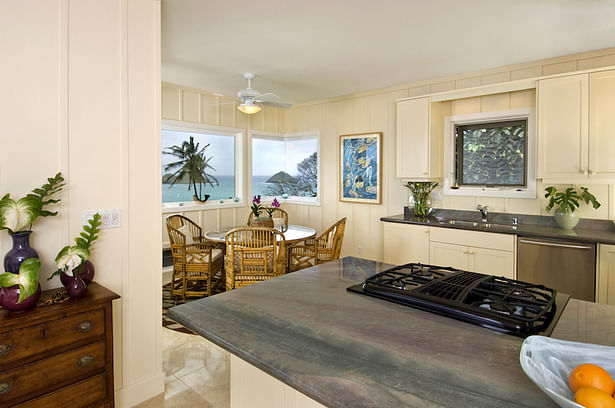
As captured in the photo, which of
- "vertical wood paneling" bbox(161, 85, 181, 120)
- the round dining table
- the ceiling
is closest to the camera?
the ceiling

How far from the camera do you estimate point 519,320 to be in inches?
44.9

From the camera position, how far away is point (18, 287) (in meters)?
1.65

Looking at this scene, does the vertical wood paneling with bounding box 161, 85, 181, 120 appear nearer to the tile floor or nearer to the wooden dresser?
the tile floor

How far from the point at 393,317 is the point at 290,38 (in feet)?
9.19

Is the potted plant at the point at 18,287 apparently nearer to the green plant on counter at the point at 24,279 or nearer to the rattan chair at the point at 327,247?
the green plant on counter at the point at 24,279

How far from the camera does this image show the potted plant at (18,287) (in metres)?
1.63

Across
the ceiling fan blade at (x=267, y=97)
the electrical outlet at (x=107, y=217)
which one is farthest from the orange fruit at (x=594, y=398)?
the ceiling fan blade at (x=267, y=97)

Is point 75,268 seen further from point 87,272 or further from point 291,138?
point 291,138

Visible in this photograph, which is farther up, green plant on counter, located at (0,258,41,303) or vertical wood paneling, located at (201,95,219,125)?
Answer: vertical wood paneling, located at (201,95,219,125)

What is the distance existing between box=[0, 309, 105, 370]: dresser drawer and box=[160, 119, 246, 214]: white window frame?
124 inches

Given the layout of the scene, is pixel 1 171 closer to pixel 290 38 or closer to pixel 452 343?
pixel 452 343

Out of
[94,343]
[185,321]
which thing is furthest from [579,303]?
[94,343]

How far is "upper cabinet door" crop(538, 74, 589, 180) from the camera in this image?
335cm

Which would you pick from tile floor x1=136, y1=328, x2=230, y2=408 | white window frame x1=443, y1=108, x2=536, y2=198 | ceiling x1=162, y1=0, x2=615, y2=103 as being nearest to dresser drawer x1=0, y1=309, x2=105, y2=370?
tile floor x1=136, y1=328, x2=230, y2=408
